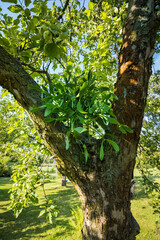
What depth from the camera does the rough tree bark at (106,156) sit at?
1170mm

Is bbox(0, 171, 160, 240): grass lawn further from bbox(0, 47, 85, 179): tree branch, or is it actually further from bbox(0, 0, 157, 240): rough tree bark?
bbox(0, 47, 85, 179): tree branch

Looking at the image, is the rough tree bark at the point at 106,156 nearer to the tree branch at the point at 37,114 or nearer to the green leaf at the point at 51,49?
the tree branch at the point at 37,114

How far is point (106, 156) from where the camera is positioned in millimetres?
1242

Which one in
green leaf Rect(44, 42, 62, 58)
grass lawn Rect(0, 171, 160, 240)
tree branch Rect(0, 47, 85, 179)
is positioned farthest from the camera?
grass lawn Rect(0, 171, 160, 240)

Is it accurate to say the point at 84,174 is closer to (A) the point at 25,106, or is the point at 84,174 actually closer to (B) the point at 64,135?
(B) the point at 64,135

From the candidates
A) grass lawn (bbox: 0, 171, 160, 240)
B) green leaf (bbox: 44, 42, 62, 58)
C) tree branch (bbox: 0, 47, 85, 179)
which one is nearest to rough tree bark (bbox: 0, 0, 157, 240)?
tree branch (bbox: 0, 47, 85, 179)

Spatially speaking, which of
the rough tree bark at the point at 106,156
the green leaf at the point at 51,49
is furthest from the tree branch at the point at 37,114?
the green leaf at the point at 51,49

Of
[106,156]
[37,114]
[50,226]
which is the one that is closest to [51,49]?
[37,114]

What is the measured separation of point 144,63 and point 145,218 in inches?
339

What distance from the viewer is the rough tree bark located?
1.17m

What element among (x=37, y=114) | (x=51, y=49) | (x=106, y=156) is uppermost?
(x=51, y=49)

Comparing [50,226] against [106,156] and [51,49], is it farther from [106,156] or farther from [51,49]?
[51,49]

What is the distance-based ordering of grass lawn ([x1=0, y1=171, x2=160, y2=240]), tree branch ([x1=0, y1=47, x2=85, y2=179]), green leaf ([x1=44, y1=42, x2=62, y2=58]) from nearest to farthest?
1. green leaf ([x1=44, y1=42, x2=62, y2=58])
2. tree branch ([x1=0, y1=47, x2=85, y2=179])
3. grass lawn ([x1=0, y1=171, x2=160, y2=240])

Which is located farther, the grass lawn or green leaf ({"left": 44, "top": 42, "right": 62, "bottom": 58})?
the grass lawn
